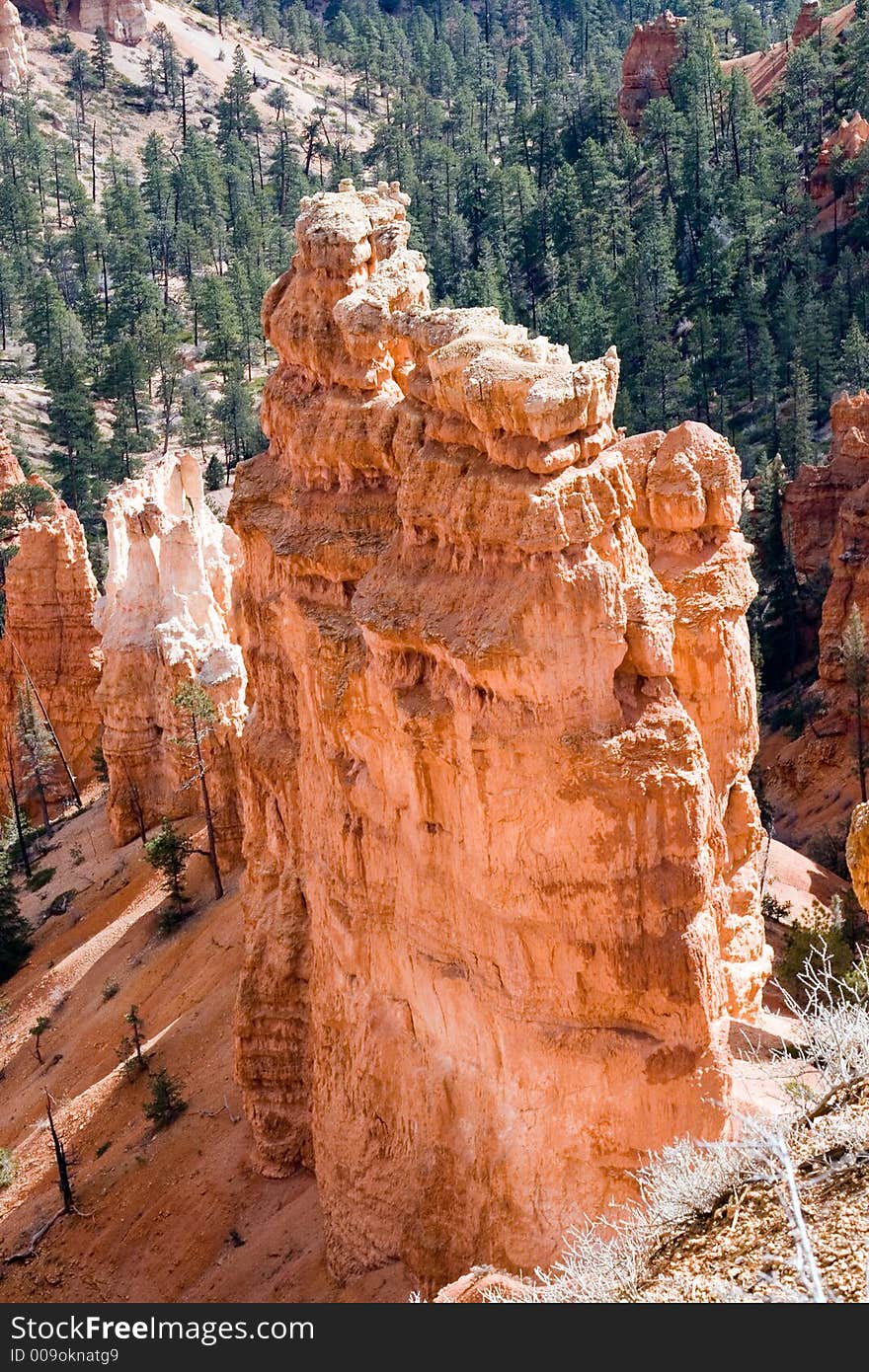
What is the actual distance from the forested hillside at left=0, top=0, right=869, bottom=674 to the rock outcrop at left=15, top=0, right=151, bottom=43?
2317 mm

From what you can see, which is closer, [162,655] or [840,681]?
[162,655]

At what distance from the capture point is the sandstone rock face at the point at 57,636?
50.3 meters

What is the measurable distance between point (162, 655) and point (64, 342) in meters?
55.1

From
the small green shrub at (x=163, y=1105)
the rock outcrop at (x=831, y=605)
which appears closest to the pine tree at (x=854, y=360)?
the rock outcrop at (x=831, y=605)

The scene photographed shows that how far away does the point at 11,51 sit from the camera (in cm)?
13112

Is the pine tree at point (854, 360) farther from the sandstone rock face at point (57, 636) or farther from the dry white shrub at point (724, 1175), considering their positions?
the dry white shrub at point (724, 1175)

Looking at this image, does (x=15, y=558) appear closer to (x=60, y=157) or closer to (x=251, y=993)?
(x=251, y=993)

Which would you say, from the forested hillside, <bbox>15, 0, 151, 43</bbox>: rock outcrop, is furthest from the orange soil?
<bbox>15, 0, 151, 43</bbox>: rock outcrop

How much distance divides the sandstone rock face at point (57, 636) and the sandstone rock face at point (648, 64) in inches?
2835

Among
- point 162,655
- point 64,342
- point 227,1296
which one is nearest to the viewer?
point 227,1296

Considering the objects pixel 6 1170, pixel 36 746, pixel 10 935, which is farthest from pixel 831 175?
pixel 6 1170

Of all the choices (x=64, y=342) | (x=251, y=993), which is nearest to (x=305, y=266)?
(x=251, y=993)

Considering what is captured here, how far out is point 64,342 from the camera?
292ft

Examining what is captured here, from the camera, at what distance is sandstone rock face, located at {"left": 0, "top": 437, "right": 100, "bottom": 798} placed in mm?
50344
